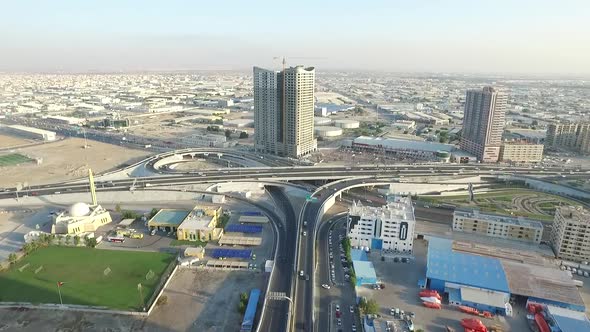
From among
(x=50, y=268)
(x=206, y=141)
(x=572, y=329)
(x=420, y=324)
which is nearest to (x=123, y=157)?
(x=206, y=141)

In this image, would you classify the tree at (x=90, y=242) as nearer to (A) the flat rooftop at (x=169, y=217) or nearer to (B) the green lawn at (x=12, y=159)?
(A) the flat rooftop at (x=169, y=217)

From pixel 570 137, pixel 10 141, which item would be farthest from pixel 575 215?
pixel 10 141

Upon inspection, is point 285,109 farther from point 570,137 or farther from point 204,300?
point 570,137

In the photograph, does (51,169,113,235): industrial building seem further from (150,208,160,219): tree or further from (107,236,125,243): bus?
(150,208,160,219): tree

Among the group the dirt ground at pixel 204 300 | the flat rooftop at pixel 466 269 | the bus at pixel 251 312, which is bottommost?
the dirt ground at pixel 204 300

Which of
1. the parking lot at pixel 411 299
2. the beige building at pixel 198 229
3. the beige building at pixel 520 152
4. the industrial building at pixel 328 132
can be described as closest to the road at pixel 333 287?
the parking lot at pixel 411 299

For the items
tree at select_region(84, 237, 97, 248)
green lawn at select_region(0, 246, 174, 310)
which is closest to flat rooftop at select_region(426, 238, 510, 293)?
green lawn at select_region(0, 246, 174, 310)

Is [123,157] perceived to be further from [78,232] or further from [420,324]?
[420,324]
